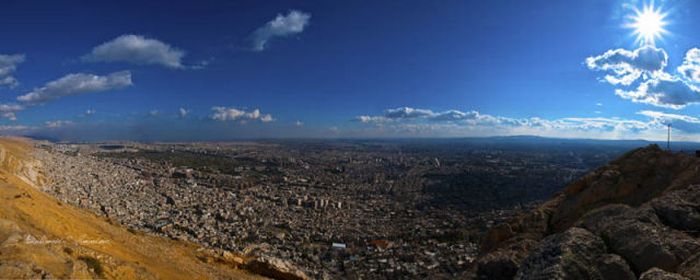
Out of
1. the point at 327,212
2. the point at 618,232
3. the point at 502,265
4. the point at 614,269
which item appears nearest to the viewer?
the point at 614,269

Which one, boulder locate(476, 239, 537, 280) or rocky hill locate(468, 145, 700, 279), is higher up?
rocky hill locate(468, 145, 700, 279)

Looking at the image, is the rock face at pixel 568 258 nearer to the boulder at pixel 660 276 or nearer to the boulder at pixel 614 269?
the boulder at pixel 614 269

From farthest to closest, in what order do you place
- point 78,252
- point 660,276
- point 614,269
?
point 78,252 → point 614,269 → point 660,276

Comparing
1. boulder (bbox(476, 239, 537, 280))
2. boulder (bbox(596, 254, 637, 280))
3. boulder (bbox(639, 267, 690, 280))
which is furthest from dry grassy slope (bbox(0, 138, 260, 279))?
boulder (bbox(639, 267, 690, 280))

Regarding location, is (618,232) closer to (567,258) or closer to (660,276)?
(567,258)

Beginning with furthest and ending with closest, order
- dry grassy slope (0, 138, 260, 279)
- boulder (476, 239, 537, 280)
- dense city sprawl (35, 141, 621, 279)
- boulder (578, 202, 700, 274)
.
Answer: dense city sprawl (35, 141, 621, 279)
boulder (476, 239, 537, 280)
dry grassy slope (0, 138, 260, 279)
boulder (578, 202, 700, 274)

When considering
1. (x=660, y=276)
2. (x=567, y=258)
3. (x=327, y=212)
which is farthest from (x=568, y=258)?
(x=327, y=212)

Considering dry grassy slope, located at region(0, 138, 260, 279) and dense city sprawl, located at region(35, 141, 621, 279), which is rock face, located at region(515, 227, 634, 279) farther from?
dense city sprawl, located at region(35, 141, 621, 279)
